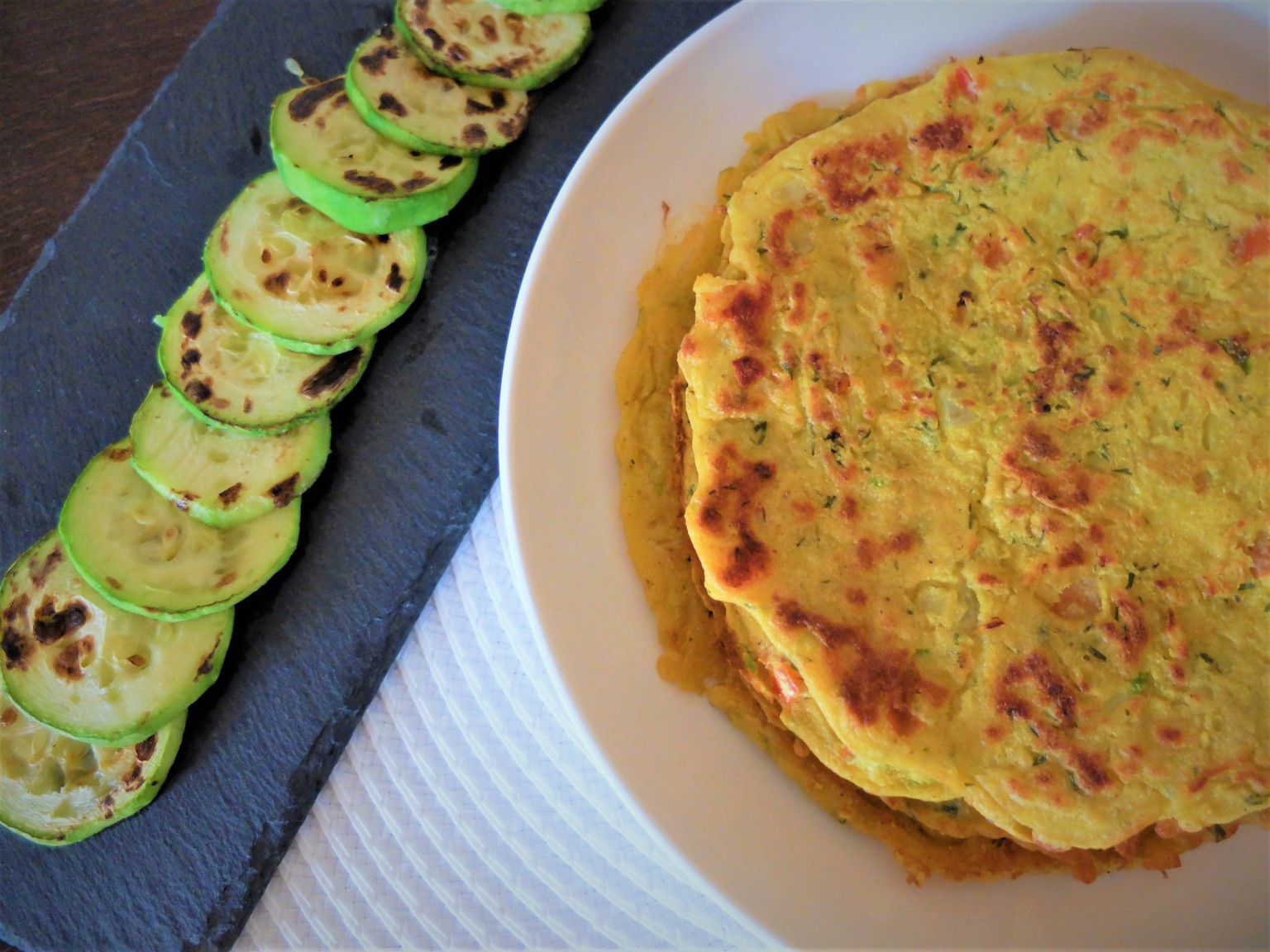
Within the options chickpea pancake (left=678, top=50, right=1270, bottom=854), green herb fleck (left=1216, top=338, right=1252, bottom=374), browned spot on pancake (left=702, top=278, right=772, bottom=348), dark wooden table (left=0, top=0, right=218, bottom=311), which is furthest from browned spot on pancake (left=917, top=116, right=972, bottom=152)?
dark wooden table (left=0, top=0, right=218, bottom=311)

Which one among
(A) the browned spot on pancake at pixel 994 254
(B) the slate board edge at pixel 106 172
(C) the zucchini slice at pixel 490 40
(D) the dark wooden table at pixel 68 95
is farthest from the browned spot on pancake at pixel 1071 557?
(D) the dark wooden table at pixel 68 95

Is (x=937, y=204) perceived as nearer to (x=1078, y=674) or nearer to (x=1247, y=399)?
(x=1247, y=399)

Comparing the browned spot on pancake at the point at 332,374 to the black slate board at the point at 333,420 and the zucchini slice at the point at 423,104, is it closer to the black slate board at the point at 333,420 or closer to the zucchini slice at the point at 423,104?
the black slate board at the point at 333,420

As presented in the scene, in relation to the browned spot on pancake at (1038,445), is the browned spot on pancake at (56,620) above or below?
below

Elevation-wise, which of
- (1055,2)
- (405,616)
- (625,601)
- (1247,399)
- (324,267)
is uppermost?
(1055,2)

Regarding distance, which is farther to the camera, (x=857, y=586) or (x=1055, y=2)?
(x=1055, y=2)

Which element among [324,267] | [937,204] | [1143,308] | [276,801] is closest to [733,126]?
[937,204]
